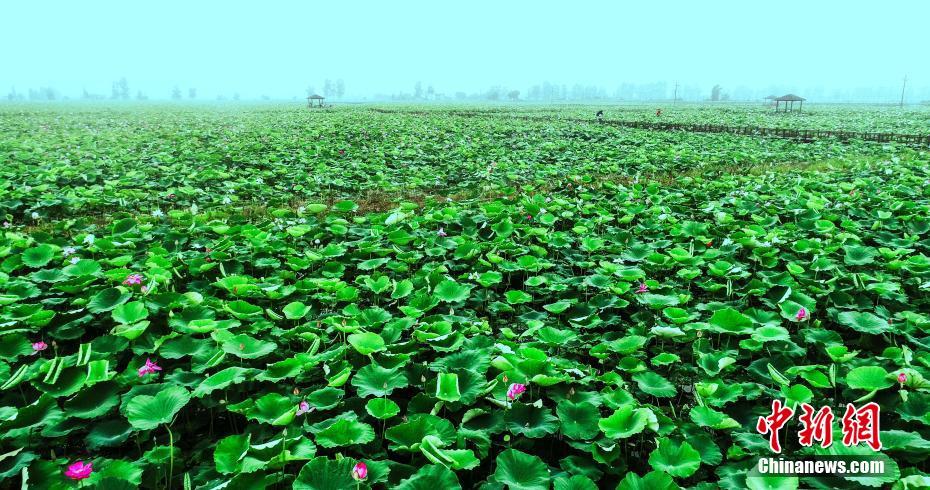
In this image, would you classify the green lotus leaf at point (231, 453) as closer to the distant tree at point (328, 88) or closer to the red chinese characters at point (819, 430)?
the red chinese characters at point (819, 430)

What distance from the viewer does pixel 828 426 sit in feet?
6.40

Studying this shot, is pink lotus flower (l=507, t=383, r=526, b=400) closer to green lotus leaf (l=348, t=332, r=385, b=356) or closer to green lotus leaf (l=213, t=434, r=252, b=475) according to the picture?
green lotus leaf (l=348, t=332, r=385, b=356)

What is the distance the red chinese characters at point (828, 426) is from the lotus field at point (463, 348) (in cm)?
3

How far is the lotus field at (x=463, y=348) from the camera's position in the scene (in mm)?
1882

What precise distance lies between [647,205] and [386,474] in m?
5.28

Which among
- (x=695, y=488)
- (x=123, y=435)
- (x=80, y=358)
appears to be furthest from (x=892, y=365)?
(x=80, y=358)

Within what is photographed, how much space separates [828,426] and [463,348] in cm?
157

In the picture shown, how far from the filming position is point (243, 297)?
3260 mm

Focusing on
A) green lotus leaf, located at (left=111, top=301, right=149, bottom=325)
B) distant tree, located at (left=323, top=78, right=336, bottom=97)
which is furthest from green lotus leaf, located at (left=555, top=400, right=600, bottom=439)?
distant tree, located at (left=323, top=78, right=336, bottom=97)

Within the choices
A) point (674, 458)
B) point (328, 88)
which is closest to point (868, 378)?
point (674, 458)

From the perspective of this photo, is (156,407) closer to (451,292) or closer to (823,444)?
(451,292)

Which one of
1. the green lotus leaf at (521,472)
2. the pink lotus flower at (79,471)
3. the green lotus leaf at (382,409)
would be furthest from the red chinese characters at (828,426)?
the pink lotus flower at (79,471)

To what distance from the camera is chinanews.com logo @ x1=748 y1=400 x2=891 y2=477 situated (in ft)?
5.88

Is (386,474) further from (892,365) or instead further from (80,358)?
(892,365)
